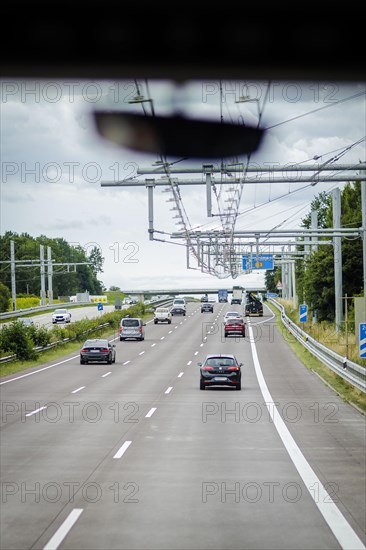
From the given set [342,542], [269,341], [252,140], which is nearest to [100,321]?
[269,341]

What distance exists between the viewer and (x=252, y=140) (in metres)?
3.91

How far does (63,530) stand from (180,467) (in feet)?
17.3

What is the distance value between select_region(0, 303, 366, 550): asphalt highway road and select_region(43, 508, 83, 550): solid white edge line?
0.05ft

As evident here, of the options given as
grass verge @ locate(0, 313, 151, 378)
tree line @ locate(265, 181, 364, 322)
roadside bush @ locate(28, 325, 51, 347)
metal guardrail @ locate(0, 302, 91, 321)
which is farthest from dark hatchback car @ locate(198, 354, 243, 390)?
metal guardrail @ locate(0, 302, 91, 321)

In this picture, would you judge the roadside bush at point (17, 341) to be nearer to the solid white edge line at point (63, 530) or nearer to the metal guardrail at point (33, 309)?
the metal guardrail at point (33, 309)

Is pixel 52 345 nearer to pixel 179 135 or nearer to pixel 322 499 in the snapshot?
pixel 322 499

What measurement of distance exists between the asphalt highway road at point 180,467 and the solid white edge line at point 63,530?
2cm

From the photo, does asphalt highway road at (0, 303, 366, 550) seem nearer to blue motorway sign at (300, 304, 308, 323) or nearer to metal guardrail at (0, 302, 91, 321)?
blue motorway sign at (300, 304, 308, 323)

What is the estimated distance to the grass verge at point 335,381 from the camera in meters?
27.3

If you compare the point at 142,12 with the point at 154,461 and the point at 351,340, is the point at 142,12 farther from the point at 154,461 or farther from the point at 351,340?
the point at 351,340

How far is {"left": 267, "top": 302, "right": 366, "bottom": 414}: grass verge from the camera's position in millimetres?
27297

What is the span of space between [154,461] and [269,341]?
47.4m

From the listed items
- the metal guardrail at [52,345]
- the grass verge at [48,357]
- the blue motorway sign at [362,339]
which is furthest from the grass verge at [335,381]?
the metal guardrail at [52,345]

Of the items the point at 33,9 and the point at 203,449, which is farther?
the point at 203,449
